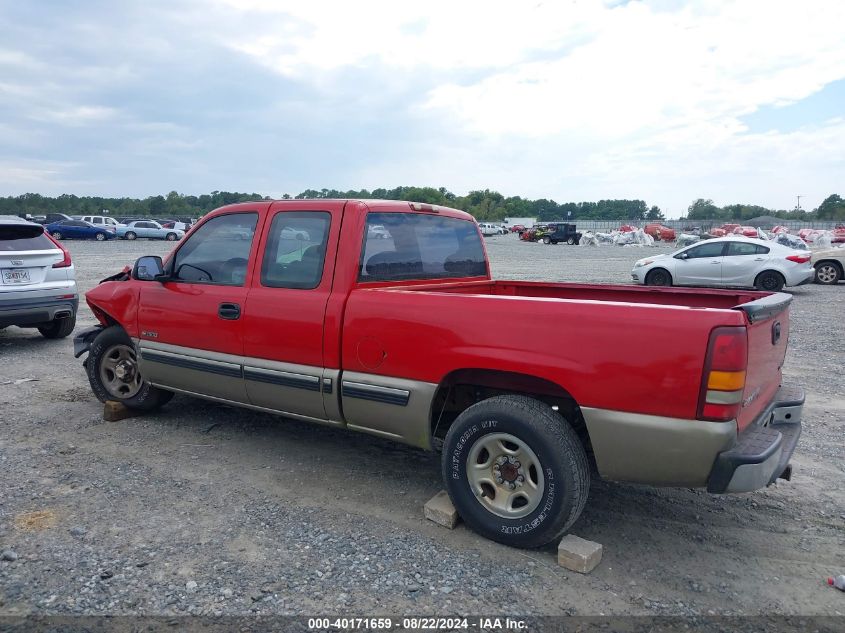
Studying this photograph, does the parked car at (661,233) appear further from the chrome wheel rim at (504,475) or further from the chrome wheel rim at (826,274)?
the chrome wheel rim at (504,475)

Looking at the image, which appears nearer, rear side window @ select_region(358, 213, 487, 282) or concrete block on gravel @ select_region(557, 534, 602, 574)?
concrete block on gravel @ select_region(557, 534, 602, 574)

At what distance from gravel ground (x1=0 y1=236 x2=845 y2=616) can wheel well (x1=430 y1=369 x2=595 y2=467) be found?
0.54m

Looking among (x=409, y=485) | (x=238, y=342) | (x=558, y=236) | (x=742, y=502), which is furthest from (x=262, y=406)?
(x=558, y=236)

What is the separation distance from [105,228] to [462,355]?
4367 cm

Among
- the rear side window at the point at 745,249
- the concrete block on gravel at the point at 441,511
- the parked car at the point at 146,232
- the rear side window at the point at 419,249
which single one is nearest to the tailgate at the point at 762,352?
the concrete block on gravel at the point at 441,511

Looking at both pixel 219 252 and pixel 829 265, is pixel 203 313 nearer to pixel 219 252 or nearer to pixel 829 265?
pixel 219 252

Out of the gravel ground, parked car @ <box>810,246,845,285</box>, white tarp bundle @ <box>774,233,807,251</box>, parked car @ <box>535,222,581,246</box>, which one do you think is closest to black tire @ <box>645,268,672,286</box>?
parked car @ <box>810,246,845,285</box>

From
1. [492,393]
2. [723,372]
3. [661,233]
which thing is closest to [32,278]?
A: [492,393]

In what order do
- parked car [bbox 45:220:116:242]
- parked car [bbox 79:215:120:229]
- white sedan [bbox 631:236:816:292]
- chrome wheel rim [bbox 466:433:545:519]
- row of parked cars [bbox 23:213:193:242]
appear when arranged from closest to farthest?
chrome wheel rim [bbox 466:433:545:519]
white sedan [bbox 631:236:816:292]
parked car [bbox 45:220:116:242]
row of parked cars [bbox 23:213:193:242]
parked car [bbox 79:215:120:229]

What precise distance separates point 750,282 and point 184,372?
46.7 feet

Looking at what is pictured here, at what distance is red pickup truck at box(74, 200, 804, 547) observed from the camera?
2834 millimetres

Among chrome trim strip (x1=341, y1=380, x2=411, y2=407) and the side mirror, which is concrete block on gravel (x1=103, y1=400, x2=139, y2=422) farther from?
chrome trim strip (x1=341, y1=380, x2=411, y2=407)

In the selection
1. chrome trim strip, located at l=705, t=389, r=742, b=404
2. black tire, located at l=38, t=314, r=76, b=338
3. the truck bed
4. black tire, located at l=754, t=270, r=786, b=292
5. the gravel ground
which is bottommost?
the gravel ground

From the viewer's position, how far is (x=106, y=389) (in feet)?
17.9
